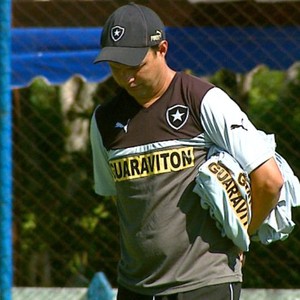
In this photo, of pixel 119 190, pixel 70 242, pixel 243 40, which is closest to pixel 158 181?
pixel 119 190

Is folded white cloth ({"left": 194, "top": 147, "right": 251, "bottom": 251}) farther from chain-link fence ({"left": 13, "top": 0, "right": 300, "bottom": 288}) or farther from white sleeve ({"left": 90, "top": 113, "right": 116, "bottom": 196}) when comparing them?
chain-link fence ({"left": 13, "top": 0, "right": 300, "bottom": 288})

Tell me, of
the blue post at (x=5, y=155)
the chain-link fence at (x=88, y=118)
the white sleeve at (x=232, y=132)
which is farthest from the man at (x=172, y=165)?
the chain-link fence at (x=88, y=118)

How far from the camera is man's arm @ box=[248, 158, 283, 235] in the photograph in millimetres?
3965

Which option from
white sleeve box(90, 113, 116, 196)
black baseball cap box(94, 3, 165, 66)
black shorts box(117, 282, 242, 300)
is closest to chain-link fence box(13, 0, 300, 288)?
white sleeve box(90, 113, 116, 196)

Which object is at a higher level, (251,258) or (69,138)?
(69,138)

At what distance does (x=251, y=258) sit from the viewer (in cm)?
629

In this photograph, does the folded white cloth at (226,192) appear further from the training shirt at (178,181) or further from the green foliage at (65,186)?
the green foliage at (65,186)

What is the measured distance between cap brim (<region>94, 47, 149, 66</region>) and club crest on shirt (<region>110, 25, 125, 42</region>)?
5 centimetres

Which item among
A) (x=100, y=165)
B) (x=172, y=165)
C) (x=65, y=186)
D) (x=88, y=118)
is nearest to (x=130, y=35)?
(x=172, y=165)

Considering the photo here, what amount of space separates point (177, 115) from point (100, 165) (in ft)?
1.73

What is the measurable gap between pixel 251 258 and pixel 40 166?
1.42 meters

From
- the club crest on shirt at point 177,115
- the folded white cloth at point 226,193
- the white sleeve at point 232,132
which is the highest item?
the club crest on shirt at point 177,115

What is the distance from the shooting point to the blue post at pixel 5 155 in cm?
498

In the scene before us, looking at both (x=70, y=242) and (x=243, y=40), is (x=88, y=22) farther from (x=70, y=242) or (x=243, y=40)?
(x=70, y=242)
